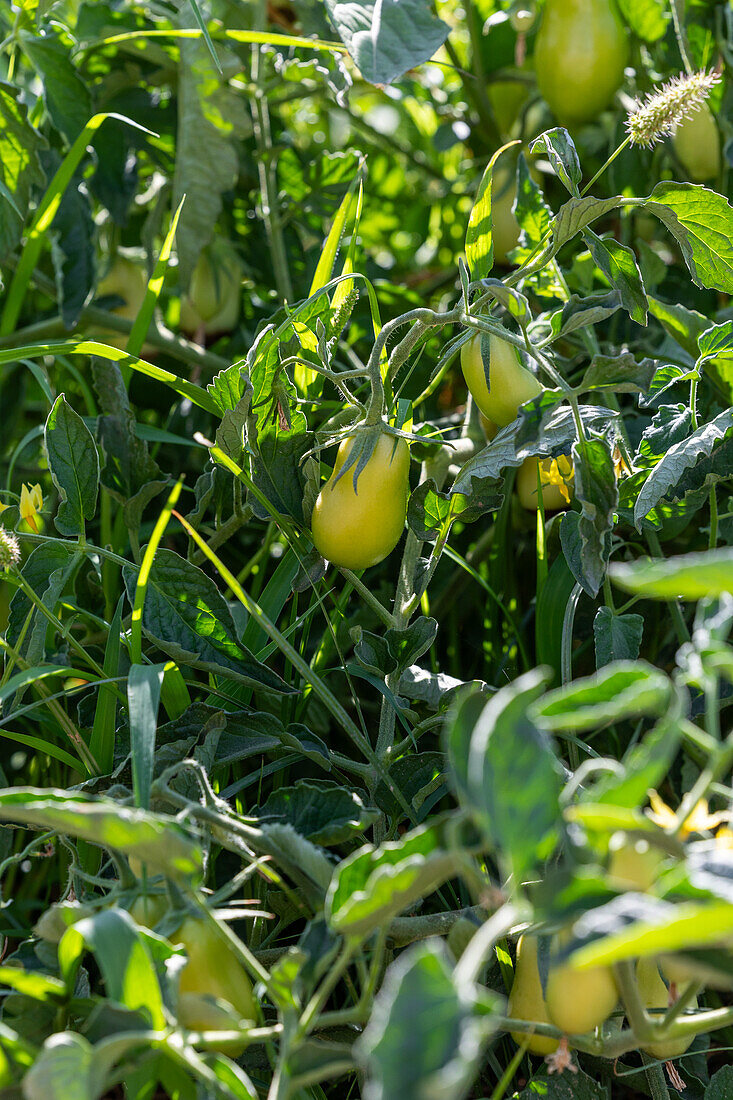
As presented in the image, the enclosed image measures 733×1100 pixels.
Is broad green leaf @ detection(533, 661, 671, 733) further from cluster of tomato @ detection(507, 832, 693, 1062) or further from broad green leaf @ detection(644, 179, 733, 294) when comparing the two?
broad green leaf @ detection(644, 179, 733, 294)

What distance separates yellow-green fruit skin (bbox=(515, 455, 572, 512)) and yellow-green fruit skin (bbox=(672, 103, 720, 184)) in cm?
35

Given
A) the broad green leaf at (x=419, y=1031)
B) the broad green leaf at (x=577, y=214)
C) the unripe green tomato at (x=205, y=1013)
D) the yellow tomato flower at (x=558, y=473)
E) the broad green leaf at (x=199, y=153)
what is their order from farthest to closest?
1. the broad green leaf at (x=199, y=153)
2. the yellow tomato flower at (x=558, y=473)
3. the broad green leaf at (x=577, y=214)
4. the unripe green tomato at (x=205, y=1013)
5. the broad green leaf at (x=419, y=1031)

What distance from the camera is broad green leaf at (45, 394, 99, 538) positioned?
1.77ft

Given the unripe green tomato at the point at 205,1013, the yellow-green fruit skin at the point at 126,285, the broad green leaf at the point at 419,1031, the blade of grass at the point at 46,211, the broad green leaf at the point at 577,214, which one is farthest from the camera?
the yellow-green fruit skin at the point at 126,285

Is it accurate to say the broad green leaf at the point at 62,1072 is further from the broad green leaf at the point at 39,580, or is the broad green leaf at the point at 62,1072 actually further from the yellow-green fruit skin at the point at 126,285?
Result: the yellow-green fruit skin at the point at 126,285

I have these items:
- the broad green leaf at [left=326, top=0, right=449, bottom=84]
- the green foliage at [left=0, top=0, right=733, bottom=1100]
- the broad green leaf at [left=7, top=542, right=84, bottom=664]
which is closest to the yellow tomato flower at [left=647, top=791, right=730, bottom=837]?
the green foliage at [left=0, top=0, right=733, bottom=1100]

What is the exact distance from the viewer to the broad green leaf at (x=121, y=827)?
31 centimetres

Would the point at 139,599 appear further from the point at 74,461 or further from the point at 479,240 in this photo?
the point at 479,240

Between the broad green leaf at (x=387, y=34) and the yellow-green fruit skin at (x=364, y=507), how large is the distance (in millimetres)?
269

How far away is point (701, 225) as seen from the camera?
19.9 inches

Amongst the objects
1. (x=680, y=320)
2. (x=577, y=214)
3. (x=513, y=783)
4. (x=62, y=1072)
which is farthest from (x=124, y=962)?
(x=680, y=320)

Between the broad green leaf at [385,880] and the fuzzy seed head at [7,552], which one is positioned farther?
the fuzzy seed head at [7,552]

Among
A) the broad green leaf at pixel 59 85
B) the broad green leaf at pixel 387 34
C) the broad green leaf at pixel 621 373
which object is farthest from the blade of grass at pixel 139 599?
the broad green leaf at pixel 59 85

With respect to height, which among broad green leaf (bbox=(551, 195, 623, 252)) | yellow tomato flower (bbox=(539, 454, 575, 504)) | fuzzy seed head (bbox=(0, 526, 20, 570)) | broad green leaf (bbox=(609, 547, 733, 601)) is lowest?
yellow tomato flower (bbox=(539, 454, 575, 504))
